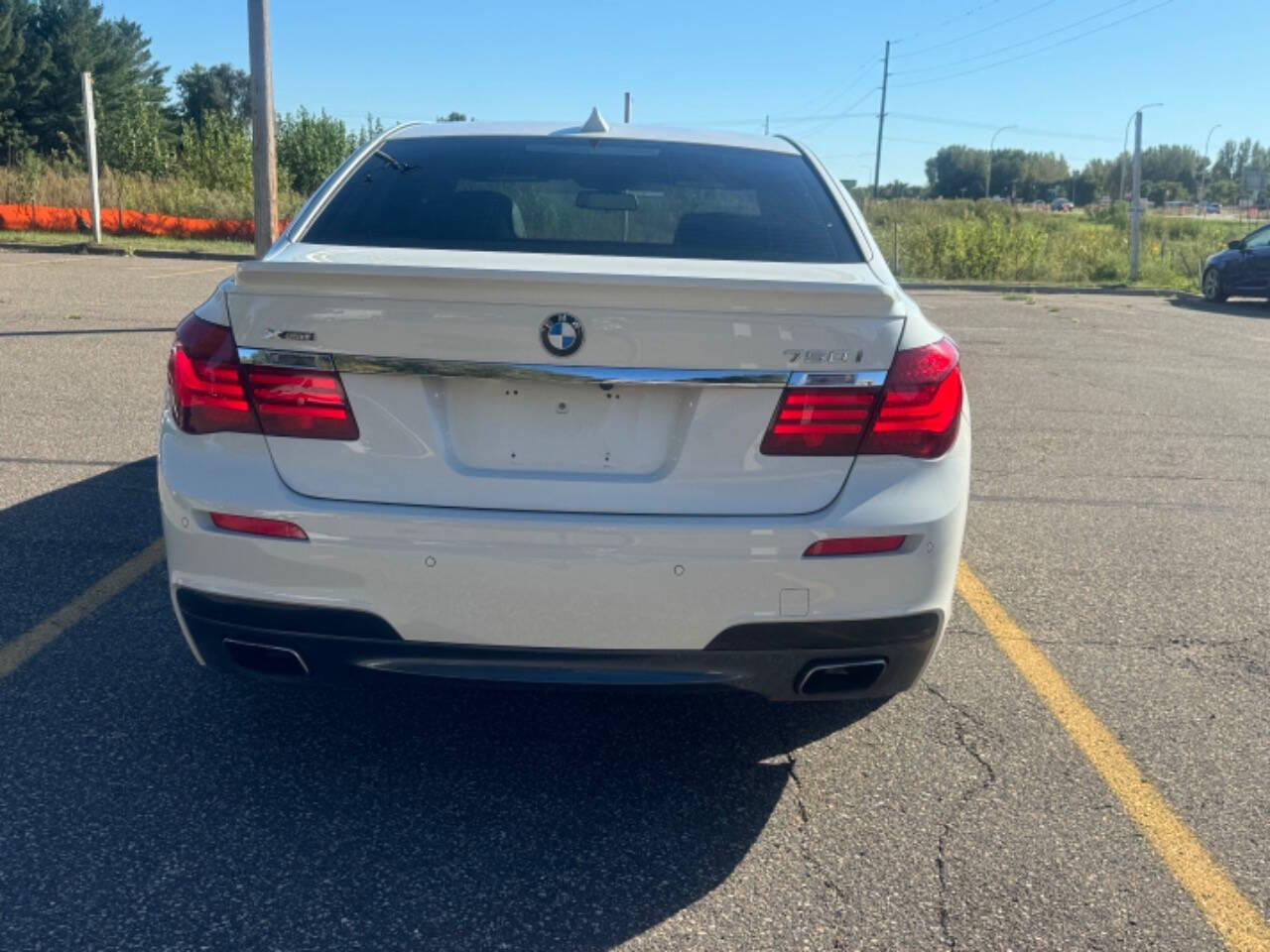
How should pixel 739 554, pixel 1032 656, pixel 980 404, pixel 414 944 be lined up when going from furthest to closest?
pixel 980 404 → pixel 1032 656 → pixel 739 554 → pixel 414 944

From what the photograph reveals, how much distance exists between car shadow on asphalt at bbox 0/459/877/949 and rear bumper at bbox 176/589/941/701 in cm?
11

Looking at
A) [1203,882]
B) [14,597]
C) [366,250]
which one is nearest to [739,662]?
[1203,882]

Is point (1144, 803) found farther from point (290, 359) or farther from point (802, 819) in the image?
point (290, 359)

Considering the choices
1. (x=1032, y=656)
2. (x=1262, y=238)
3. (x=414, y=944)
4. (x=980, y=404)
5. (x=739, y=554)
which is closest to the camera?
(x=414, y=944)

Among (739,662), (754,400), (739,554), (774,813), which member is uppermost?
(754,400)

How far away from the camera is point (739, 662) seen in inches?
117

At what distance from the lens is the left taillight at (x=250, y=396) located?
2900 mm

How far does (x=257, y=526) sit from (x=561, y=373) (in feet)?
2.55

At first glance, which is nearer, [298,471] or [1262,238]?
[298,471]

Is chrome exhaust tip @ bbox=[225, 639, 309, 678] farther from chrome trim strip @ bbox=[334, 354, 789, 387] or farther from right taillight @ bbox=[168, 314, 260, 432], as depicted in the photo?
chrome trim strip @ bbox=[334, 354, 789, 387]

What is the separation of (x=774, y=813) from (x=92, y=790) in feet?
5.68

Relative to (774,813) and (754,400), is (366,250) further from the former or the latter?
(774,813)

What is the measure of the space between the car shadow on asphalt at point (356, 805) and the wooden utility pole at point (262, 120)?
8665 mm

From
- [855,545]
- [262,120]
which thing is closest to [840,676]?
[855,545]
